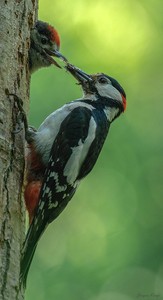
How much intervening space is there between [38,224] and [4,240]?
61cm

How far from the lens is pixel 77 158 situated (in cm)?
393

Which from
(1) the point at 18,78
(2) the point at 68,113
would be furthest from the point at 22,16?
(2) the point at 68,113

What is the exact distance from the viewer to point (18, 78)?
11.3 feet

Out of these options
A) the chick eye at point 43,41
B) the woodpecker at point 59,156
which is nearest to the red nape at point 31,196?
the woodpecker at point 59,156

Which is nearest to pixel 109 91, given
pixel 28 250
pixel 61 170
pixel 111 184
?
pixel 61 170

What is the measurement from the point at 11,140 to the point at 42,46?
1185mm

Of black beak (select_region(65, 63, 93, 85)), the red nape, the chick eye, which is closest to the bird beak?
the chick eye

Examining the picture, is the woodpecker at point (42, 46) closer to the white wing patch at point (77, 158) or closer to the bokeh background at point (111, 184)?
the white wing patch at point (77, 158)

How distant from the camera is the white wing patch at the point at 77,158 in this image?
12.8 ft

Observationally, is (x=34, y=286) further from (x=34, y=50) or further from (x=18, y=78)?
(x=18, y=78)

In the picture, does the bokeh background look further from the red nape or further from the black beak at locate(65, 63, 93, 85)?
the red nape

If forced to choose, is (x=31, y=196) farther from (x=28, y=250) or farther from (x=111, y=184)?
(x=111, y=184)

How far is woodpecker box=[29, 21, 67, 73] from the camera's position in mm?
4102

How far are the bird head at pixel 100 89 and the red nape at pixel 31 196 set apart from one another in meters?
1.12
